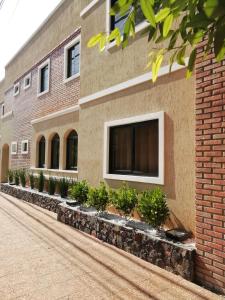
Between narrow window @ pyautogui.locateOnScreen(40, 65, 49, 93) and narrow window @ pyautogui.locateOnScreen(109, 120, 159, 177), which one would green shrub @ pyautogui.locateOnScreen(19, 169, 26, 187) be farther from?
narrow window @ pyautogui.locateOnScreen(109, 120, 159, 177)

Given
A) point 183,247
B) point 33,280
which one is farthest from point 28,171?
point 183,247

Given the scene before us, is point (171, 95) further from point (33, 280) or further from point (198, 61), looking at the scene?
point (33, 280)

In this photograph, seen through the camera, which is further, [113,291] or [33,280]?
[33,280]

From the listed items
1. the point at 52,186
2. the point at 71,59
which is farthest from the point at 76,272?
the point at 71,59

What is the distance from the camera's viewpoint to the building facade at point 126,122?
13.3ft

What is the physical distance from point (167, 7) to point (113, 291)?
3.68 m

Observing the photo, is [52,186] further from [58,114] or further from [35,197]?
[58,114]

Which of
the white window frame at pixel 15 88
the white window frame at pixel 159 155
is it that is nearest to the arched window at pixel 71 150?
the white window frame at pixel 159 155

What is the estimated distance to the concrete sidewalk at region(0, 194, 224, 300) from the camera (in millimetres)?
3672

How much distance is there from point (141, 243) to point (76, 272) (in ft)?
4.26

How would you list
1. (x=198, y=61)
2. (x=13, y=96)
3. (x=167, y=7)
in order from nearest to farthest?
(x=167, y=7), (x=198, y=61), (x=13, y=96)

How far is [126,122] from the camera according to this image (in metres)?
6.59

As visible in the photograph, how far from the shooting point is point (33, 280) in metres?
4.06

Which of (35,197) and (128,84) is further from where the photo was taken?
(35,197)
